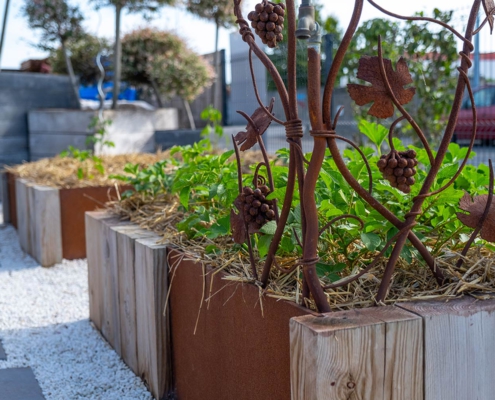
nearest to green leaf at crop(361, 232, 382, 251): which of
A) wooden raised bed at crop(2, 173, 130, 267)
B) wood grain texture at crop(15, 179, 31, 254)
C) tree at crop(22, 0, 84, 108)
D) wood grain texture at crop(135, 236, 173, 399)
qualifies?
wood grain texture at crop(135, 236, 173, 399)

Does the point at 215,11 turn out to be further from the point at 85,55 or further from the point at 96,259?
the point at 96,259

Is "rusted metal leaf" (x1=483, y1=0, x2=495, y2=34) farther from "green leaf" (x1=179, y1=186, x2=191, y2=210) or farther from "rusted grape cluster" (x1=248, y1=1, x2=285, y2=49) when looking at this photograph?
"green leaf" (x1=179, y1=186, x2=191, y2=210)

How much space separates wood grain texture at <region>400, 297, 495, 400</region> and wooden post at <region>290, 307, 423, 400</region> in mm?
27

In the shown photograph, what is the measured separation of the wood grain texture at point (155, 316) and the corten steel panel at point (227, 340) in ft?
0.11

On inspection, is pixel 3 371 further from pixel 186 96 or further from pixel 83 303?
pixel 186 96

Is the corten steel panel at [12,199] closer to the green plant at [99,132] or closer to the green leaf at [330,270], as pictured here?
the green plant at [99,132]

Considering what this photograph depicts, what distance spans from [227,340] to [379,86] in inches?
32.4

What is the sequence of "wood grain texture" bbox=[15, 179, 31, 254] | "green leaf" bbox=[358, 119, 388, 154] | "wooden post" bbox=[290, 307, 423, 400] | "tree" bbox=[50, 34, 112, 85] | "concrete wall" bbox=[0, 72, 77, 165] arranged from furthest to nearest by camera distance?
"tree" bbox=[50, 34, 112, 85], "concrete wall" bbox=[0, 72, 77, 165], "wood grain texture" bbox=[15, 179, 31, 254], "green leaf" bbox=[358, 119, 388, 154], "wooden post" bbox=[290, 307, 423, 400]

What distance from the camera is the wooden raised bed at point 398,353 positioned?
3.96ft

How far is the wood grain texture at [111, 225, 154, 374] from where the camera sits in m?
2.47

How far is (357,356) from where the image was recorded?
1.22m

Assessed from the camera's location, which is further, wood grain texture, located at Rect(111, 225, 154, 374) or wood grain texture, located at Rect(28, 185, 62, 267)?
wood grain texture, located at Rect(28, 185, 62, 267)

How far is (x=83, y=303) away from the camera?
356 cm

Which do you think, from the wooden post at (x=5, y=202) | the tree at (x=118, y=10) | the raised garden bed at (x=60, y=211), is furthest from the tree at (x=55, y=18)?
the raised garden bed at (x=60, y=211)
